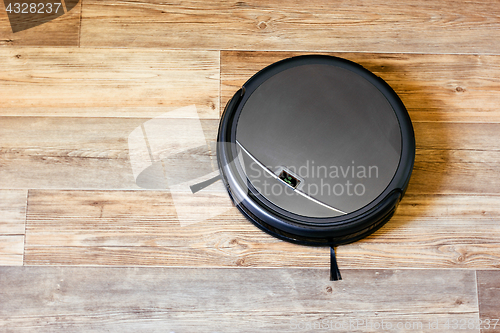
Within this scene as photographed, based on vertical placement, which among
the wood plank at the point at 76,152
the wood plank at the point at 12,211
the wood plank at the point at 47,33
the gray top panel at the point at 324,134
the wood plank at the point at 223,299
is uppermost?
the wood plank at the point at 47,33

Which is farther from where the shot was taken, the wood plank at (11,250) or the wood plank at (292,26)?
the wood plank at (292,26)

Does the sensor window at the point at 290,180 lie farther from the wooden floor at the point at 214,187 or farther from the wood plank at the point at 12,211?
the wood plank at the point at 12,211

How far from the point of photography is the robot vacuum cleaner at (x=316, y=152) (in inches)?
33.6

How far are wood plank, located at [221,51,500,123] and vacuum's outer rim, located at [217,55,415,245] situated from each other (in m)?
0.12

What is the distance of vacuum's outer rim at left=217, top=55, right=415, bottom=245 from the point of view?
85 centimetres

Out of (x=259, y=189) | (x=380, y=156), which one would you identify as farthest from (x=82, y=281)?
(x=380, y=156)

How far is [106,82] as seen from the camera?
1.04 metres

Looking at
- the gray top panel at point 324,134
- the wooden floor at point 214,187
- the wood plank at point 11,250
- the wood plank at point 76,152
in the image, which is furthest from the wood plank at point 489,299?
the wood plank at point 11,250

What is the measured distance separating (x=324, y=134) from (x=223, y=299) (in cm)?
47

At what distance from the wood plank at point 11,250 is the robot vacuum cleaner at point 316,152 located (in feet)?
1.78

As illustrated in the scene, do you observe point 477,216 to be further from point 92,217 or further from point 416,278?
point 92,217

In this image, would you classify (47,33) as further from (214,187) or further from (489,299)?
(489,299)

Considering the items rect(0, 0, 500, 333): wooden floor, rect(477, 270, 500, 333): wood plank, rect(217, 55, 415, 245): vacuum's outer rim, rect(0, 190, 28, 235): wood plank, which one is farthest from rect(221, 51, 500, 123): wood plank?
rect(0, 190, 28, 235): wood plank

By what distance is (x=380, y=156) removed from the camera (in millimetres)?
875
